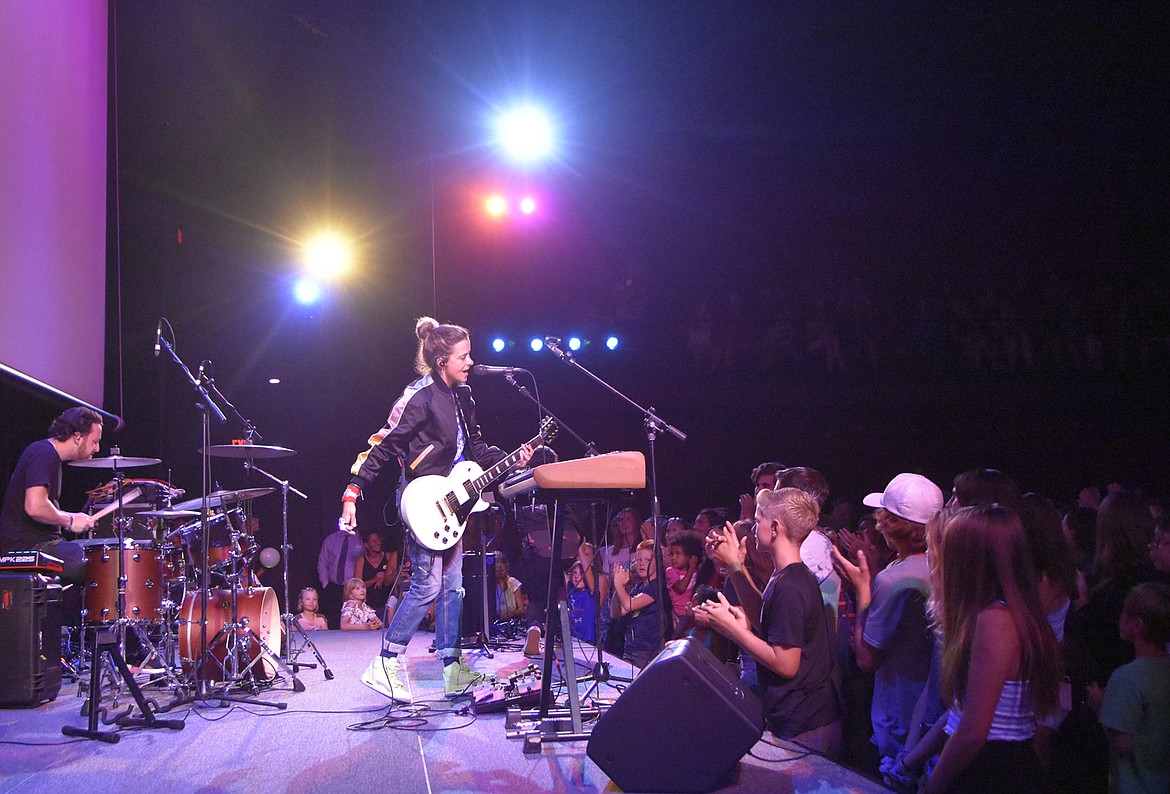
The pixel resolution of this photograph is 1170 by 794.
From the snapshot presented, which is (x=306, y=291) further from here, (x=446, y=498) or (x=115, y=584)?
(x=446, y=498)

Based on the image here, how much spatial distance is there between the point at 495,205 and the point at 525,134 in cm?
143

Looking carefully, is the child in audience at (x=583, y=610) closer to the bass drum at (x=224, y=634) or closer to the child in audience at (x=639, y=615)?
the child in audience at (x=639, y=615)

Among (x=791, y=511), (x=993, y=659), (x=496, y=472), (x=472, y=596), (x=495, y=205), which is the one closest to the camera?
(x=993, y=659)

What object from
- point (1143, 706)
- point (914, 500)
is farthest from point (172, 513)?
point (1143, 706)

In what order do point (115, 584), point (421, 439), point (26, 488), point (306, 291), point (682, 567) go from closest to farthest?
1. point (421, 439)
2. point (115, 584)
3. point (26, 488)
4. point (682, 567)
5. point (306, 291)

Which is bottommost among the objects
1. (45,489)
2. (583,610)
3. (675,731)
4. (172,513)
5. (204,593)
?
(583,610)

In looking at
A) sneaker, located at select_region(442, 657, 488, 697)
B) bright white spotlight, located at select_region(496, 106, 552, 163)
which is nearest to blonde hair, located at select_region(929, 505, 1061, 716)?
sneaker, located at select_region(442, 657, 488, 697)

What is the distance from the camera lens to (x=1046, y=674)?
2262 mm

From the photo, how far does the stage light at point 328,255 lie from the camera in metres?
11.2

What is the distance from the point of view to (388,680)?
470 centimetres

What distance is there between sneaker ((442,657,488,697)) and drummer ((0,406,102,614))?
9.70 feet

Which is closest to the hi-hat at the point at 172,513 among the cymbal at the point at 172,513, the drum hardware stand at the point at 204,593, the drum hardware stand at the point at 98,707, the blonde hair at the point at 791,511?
the cymbal at the point at 172,513

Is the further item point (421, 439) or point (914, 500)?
point (421, 439)

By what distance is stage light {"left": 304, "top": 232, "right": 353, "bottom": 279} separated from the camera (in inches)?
443
